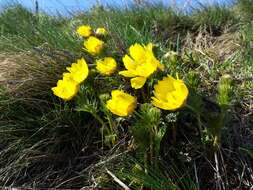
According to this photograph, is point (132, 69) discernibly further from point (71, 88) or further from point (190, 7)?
point (190, 7)

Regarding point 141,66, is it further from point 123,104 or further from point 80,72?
point 80,72

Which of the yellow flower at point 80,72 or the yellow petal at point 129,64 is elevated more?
the yellow petal at point 129,64

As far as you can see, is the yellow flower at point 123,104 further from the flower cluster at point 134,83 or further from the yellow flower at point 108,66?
the yellow flower at point 108,66

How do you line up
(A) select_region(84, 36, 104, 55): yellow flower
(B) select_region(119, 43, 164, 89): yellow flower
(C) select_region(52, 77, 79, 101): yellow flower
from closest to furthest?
(B) select_region(119, 43, 164, 89): yellow flower, (C) select_region(52, 77, 79, 101): yellow flower, (A) select_region(84, 36, 104, 55): yellow flower

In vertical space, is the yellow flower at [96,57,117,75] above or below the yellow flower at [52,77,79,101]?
above

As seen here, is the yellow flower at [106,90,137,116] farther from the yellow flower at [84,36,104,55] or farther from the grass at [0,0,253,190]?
the yellow flower at [84,36,104,55]

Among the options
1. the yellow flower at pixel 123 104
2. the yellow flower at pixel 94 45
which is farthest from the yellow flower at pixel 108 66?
the yellow flower at pixel 123 104

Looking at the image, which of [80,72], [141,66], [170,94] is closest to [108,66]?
[80,72]

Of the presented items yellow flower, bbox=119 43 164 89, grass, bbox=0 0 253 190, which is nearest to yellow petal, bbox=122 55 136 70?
yellow flower, bbox=119 43 164 89
